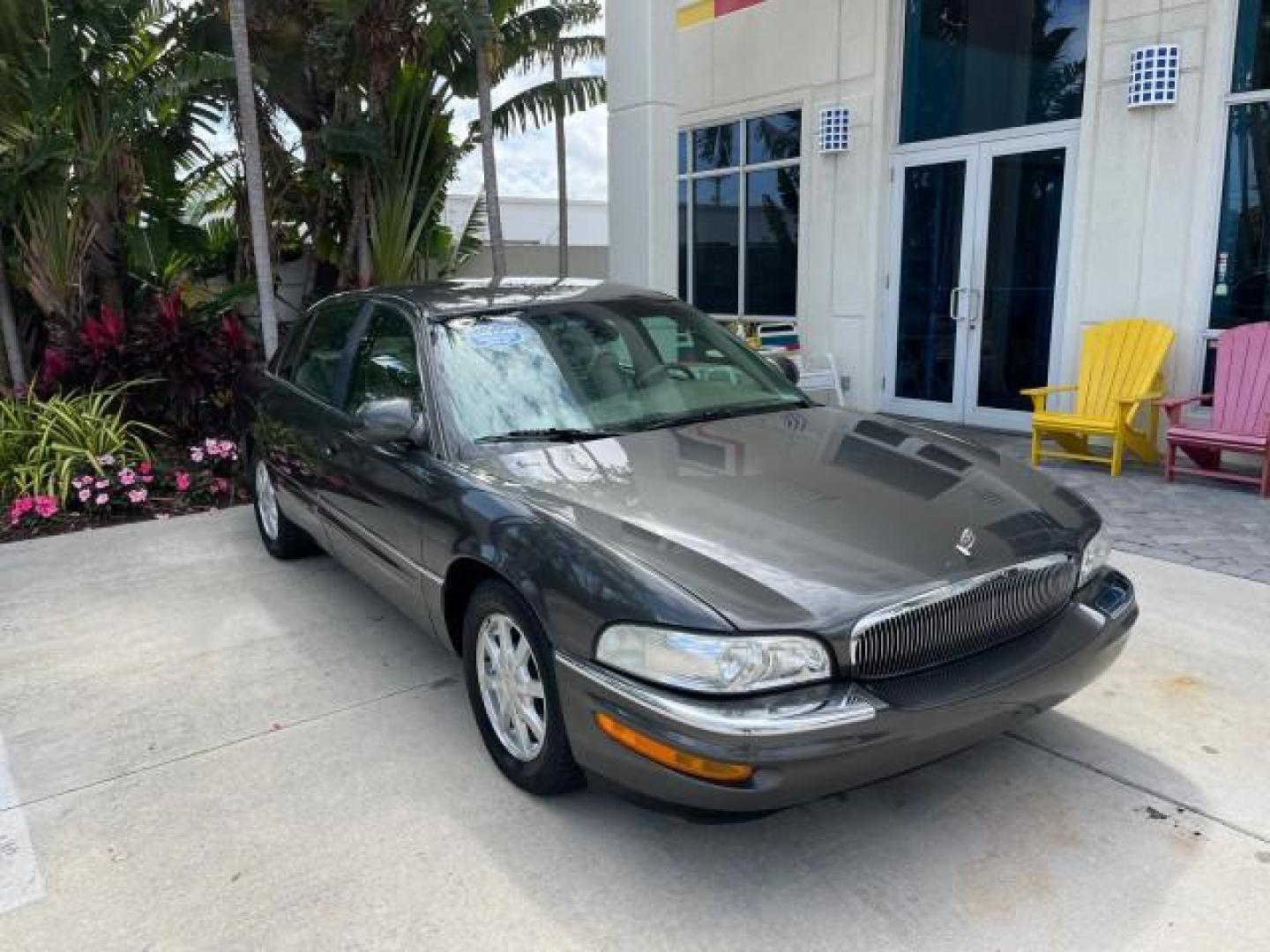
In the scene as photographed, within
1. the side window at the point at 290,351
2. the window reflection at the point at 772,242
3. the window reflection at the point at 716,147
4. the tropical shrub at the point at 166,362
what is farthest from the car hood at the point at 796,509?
the window reflection at the point at 716,147

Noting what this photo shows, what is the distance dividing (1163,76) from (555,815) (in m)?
6.96

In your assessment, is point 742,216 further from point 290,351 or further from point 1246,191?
point 290,351

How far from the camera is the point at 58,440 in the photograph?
6918 mm

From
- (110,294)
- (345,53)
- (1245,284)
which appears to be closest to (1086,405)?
(1245,284)

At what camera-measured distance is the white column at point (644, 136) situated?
319 inches

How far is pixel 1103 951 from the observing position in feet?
7.43

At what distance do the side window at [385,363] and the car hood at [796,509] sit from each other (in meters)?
0.71

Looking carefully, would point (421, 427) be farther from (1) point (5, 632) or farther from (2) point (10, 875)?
(1) point (5, 632)

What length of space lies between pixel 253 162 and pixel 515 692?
20.3ft

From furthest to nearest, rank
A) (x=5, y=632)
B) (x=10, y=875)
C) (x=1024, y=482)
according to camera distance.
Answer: (x=5, y=632) < (x=1024, y=482) < (x=10, y=875)

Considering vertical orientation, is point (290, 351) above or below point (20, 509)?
above

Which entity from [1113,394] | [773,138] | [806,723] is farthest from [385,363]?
[773,138]

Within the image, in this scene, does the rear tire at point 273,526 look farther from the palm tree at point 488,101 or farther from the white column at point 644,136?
the white column at point 644,136

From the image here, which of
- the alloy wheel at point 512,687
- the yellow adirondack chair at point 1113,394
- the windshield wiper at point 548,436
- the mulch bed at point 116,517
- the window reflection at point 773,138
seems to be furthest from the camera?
the window reflection at point 773,138
